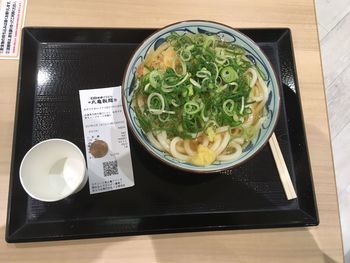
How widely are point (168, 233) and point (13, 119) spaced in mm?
741

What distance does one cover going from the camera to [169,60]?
1.16 meters

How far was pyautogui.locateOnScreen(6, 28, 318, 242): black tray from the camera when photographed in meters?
1.14

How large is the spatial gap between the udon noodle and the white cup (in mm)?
287

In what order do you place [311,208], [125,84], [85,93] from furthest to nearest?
[85,93], [311,208], [125,84]

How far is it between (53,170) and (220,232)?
65 cm

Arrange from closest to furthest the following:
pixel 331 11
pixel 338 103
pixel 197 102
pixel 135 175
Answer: pixel 197 102 < pixel 135 175 < pixel 338 103 < pixel 331 11

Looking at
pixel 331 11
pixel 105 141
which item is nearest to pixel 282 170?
pixel 105 141

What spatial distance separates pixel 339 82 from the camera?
2.16m

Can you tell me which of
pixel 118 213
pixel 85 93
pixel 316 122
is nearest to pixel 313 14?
pixel 316 122

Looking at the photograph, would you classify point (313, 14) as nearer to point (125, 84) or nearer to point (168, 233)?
point (125, 84)

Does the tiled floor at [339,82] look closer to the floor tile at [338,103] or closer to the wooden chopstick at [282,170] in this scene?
the floor tile at [338,103]

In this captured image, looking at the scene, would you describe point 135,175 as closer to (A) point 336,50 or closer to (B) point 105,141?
(B) point 105,141

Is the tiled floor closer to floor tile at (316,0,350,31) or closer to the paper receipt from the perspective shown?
floor tile at (316,0,350,31)

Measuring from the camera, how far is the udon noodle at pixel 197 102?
3.55 feet
